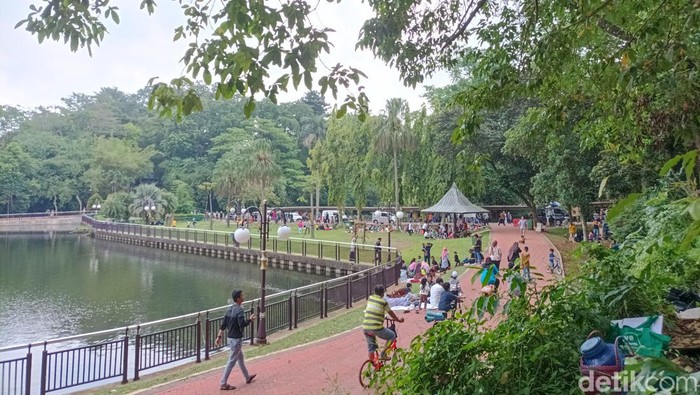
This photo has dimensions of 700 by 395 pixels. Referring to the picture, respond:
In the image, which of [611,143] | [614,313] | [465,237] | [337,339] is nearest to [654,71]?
[614,313]

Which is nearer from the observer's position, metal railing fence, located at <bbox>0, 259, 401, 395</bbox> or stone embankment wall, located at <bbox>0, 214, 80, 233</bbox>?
metal railing fence, located at <bbox>0, 259, 401, 395</bbox>

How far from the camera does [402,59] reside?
7520 millimetres

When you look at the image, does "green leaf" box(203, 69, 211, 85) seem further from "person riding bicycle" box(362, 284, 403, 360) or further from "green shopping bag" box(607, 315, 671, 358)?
"person riding bicycle" box(362, 284, 403, 360)

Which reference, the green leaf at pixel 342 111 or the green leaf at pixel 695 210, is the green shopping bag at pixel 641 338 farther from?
the green leaf at pixel 342 111

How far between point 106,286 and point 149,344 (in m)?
15.6

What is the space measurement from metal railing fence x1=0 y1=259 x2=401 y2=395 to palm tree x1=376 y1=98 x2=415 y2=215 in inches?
646

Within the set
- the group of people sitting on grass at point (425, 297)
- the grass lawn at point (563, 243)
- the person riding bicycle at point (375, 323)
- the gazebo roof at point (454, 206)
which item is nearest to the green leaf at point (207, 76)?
the person riding bicycle at point (375, 323)

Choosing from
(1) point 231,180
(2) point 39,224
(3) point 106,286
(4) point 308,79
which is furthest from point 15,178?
(4) point 308,79

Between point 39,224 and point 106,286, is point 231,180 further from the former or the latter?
point 39,224

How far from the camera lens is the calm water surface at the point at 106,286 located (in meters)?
17.1

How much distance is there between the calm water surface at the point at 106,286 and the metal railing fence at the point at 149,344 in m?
2.31

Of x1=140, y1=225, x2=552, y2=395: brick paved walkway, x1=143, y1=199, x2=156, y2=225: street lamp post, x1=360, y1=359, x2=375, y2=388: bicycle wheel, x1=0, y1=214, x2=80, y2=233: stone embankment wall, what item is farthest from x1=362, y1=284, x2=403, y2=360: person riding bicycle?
x1=0, y1=214, x2=80, y2=233: stone embankment wall

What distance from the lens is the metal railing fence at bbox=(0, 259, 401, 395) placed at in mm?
8859

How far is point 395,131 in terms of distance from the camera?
111 ft
